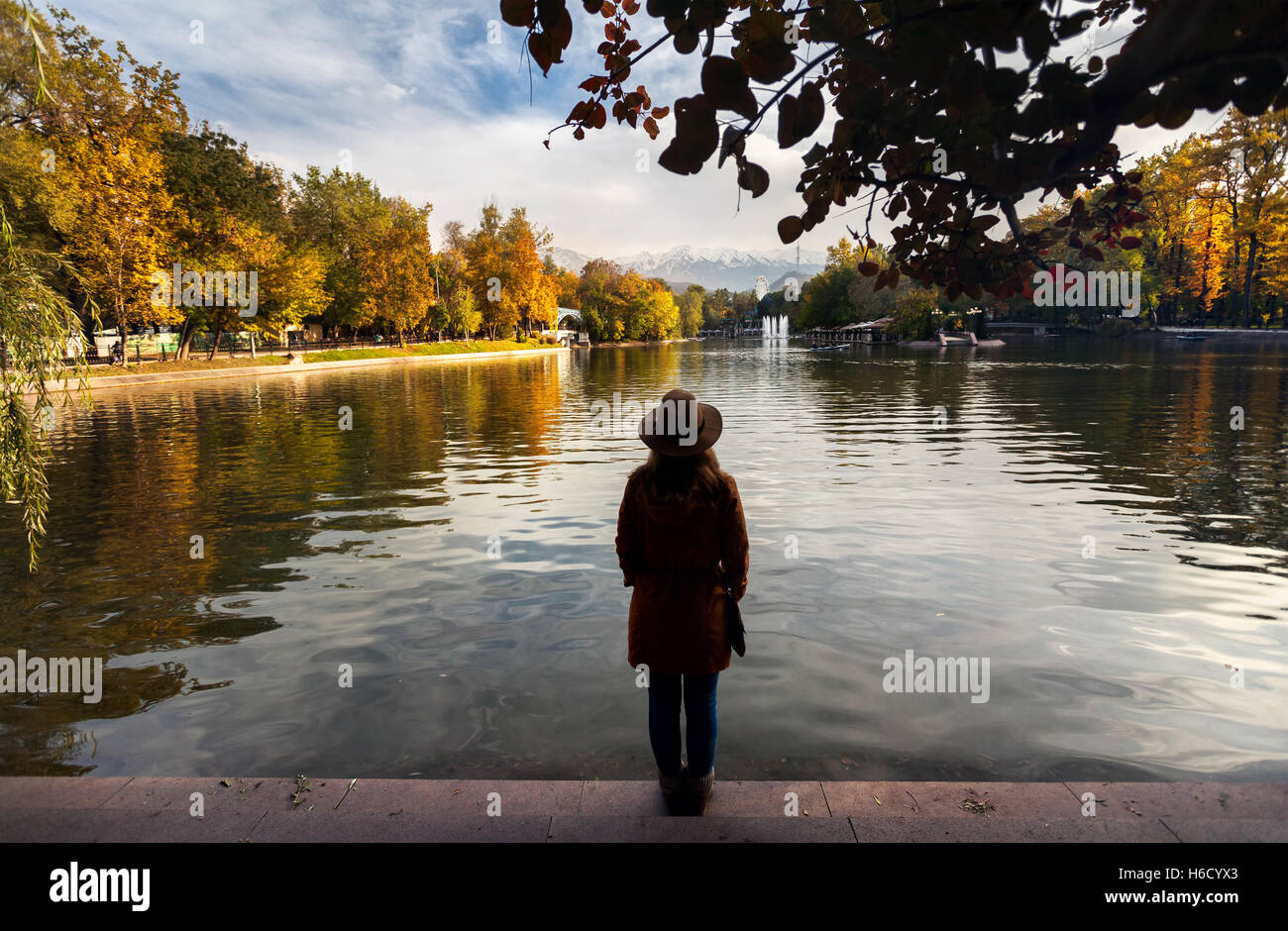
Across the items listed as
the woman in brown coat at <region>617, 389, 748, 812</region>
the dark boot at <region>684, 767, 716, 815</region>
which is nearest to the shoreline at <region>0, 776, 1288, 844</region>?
the dark boot at <region>684, 767, 716, 815</region>

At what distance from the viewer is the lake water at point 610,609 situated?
4.93 meters

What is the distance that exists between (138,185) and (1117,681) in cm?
4677

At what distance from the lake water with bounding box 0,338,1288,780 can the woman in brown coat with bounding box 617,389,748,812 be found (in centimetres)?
89

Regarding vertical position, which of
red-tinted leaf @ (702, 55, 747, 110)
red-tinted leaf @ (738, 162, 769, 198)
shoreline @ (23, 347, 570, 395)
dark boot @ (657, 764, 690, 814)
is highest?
shoreline @ (23, 347, 570, 395)

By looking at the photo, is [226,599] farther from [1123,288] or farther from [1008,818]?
[1123,288]

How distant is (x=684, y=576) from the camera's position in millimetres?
3818

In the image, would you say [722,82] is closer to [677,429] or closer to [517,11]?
[517,11]

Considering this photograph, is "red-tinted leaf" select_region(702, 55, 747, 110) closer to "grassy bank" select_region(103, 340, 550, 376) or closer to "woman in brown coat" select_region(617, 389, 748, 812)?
"woman in brown coat" select_region(617, 389, 748, 812)

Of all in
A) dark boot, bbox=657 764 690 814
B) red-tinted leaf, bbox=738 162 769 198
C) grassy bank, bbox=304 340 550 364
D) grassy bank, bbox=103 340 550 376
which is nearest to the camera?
red-tinted leaf, bbox=738 162 769 198

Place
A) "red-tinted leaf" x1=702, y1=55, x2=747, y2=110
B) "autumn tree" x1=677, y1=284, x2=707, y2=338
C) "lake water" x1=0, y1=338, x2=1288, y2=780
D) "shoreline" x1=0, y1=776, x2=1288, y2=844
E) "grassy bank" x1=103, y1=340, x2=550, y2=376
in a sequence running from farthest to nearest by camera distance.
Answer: "autumn tree" x1=677, y1=284, x2=707, y2=338
"grassy bank" x1=103, y1=340, x2=550, y2=376
"lake water" x1=0, y1=338, x2=1288, y2=780
"shoreline" x1=0, y1=776, x2=1288, y2=844
"red-tinted leaf" x1=702, y1=55, x2=747, y2=110

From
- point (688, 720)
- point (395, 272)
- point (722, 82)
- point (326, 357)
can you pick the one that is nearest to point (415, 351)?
point (395, 272)

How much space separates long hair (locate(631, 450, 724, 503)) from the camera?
12.3 ft

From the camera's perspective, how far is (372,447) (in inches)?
703
